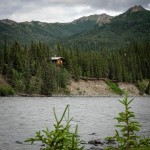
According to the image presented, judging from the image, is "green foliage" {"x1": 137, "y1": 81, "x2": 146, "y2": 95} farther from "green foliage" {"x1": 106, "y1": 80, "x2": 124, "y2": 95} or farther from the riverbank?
"green foliage" {"x1": 106, "y1": 80, "x2": 124, "y2": 95}

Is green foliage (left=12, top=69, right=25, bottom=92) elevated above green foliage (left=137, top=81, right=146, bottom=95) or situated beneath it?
elevated above

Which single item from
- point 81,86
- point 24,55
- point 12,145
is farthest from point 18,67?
point 12,145

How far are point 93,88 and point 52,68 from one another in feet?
94.8

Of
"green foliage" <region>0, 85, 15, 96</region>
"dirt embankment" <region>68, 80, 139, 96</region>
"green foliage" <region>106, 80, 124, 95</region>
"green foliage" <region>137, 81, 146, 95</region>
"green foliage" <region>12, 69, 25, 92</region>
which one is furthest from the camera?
"green foliage" <region>137, 81, 146, 95</region>

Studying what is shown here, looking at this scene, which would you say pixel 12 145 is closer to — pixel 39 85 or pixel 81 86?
pixel 39 85

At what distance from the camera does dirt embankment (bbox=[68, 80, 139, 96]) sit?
155 meters

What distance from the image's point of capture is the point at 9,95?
5157 inches

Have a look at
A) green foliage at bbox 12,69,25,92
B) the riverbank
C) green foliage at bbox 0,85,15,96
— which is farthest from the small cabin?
green foliage at bbox 0,85,15,96

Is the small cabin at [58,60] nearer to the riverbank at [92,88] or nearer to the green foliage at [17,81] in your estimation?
the riverbank at [92,88]

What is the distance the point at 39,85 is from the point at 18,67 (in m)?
15.3

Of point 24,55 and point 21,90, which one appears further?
point 24,55

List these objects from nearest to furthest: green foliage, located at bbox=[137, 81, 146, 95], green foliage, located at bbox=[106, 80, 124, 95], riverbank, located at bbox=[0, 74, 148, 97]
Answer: riverbank, located at bbox=[0, 74, 148, 97] < green foliage, located at bbox=[106, 80, 124, 95] < green foliage, located at bbox=[137, 81, 146, 95]

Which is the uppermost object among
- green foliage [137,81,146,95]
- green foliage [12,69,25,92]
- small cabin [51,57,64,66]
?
small cabin [51,57,64,66]

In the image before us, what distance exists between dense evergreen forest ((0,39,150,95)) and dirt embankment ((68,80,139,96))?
3575 mm
